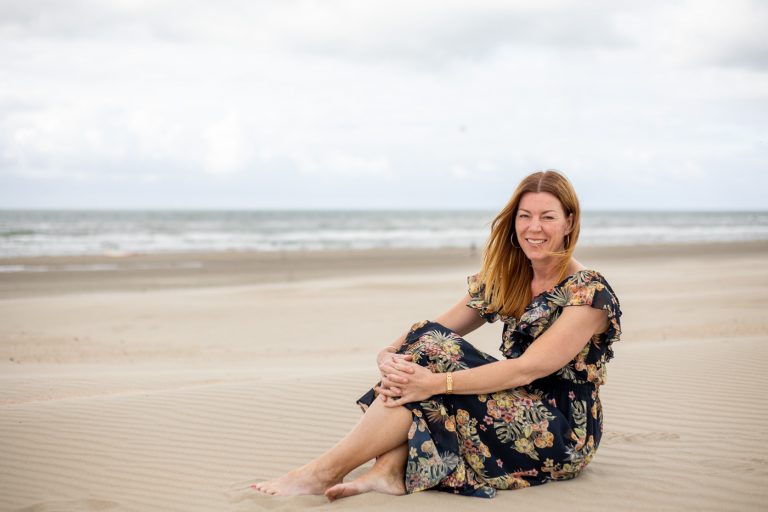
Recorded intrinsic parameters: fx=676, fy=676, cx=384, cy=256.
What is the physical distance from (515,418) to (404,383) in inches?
22.8

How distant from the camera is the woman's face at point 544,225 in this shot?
3.50 meters

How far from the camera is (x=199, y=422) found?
4902 millimetres

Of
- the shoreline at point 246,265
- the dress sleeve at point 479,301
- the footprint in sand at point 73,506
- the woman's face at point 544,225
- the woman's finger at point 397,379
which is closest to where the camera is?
the woman's finger at point 397,379

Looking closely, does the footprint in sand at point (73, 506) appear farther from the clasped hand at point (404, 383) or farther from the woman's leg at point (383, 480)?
the clasped hand at point (404, 383)

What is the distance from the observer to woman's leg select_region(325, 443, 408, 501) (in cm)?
330

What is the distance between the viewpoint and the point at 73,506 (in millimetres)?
3393

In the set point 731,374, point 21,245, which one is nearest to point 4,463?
point 731,374

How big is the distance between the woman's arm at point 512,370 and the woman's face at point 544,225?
387 mm

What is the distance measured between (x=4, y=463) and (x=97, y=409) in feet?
3.35

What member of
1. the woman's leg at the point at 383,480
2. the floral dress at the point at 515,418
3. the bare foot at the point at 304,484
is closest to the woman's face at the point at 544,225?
the floral dress at the point at 515,418

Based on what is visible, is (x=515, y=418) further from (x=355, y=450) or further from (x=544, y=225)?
(x=544, y=225)

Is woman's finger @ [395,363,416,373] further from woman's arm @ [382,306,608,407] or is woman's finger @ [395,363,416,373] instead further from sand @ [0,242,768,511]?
sand @ [0,242,768,511]

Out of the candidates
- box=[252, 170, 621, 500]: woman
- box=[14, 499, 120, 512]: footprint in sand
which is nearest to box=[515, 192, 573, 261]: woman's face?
box=[252, 170, 621, 500]: woman

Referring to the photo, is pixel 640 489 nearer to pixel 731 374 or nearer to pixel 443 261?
pixel 731 374
